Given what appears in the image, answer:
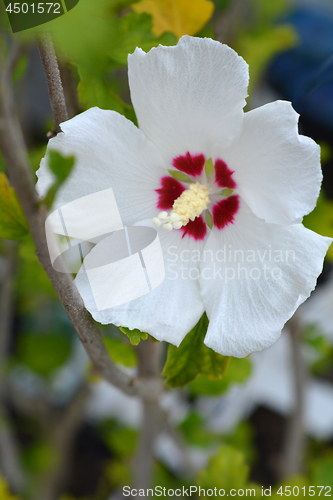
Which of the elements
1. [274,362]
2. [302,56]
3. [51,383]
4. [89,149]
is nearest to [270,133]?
[89,149]

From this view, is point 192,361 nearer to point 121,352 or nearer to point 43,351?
point 121,352

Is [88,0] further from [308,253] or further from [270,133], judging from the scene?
[308,253]

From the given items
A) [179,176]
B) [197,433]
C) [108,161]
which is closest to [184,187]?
[179,176]

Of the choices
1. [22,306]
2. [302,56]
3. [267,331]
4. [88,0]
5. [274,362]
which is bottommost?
[274,362]

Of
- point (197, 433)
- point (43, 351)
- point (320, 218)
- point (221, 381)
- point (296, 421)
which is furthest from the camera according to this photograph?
point (43, 351)

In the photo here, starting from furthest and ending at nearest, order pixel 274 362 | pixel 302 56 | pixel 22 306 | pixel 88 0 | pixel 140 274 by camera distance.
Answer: pixel 302 56 → pixel 22 306 → pixel 274 362 → pixel 140 274 → pixel 88 0

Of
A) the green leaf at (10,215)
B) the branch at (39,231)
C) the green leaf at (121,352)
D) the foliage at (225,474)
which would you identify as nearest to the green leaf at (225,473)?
the foliage at (225,474)
